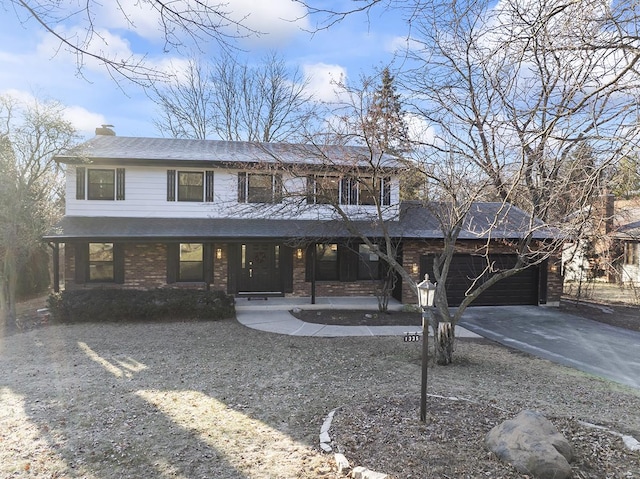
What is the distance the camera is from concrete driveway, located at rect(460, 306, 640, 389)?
7.52 metres

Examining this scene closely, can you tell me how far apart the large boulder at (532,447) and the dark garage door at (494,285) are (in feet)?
32.0

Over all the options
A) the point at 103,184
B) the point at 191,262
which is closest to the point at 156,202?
the point at 103,184

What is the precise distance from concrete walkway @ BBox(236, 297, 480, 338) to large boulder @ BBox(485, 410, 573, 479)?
5830mm

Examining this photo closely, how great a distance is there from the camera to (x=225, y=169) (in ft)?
43.9

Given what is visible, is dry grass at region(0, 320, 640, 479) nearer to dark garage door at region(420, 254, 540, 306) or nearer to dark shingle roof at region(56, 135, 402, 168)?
dark garage door at region(420, 254, 540, 306)

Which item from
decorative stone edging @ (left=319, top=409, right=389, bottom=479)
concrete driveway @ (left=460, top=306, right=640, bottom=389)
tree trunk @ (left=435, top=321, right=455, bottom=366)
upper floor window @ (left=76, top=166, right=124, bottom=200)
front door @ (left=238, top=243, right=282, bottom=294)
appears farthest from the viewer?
front door @ (left=238, top=243, right=282, bottom=294)

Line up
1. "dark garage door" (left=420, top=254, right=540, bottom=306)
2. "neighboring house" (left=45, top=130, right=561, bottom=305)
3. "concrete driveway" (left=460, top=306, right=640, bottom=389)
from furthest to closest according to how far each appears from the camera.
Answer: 1. "dark garage door" (left=420, top=254, right=540, bottom=306)
2. "neighboring house" (left=45, top=130, right=561, bottom=305)
3. "concrete driveway" (left=460, top=306, right=640, bottom=389)

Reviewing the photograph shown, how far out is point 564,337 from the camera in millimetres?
9641

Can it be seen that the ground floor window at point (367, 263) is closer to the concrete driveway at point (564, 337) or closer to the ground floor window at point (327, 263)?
the ground floor window at point (327, 263)

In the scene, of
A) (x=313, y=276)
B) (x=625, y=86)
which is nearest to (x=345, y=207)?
(x=313, y=276)

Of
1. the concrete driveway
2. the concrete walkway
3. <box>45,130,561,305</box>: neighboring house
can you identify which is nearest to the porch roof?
<box>45,130,561,305</box>: neighboring house

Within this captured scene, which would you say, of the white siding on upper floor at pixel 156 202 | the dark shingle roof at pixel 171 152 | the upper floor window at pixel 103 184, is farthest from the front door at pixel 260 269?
the upper floor window at pixel 103 184

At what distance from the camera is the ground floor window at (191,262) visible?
13.5 m

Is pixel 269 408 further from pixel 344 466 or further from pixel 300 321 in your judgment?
pixel 300 321
